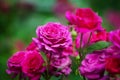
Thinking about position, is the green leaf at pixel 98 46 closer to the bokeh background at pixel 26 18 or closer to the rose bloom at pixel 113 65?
the rose bloom at pixel 113 65

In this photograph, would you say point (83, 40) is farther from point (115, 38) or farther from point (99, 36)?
point (115, 38)

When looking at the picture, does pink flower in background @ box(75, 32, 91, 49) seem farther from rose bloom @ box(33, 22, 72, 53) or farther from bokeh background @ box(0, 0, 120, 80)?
bokeh background @ box(0, 0, 120, 80)

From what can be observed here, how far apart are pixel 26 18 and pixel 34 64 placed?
136 inches

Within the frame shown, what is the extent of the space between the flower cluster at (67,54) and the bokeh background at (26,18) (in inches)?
97.2

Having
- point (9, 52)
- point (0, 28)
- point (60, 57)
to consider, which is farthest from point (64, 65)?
point (0, 28)

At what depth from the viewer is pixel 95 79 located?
1609 millimetres

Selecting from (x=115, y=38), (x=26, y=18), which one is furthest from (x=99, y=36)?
(x=26, y=18)

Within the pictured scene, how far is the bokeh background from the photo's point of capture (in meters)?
4.56

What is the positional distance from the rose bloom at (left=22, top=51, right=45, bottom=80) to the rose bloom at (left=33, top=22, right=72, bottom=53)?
0.16ft

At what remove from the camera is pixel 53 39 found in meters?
1.63

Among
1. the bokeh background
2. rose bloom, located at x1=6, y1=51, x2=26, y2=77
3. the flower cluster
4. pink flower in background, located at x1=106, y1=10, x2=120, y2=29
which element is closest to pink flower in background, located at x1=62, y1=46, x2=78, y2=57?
the flower cluster

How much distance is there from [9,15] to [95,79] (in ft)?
10.7

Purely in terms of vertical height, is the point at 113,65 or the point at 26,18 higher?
the point at 113,65

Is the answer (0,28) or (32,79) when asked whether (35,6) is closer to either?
(0,28)
